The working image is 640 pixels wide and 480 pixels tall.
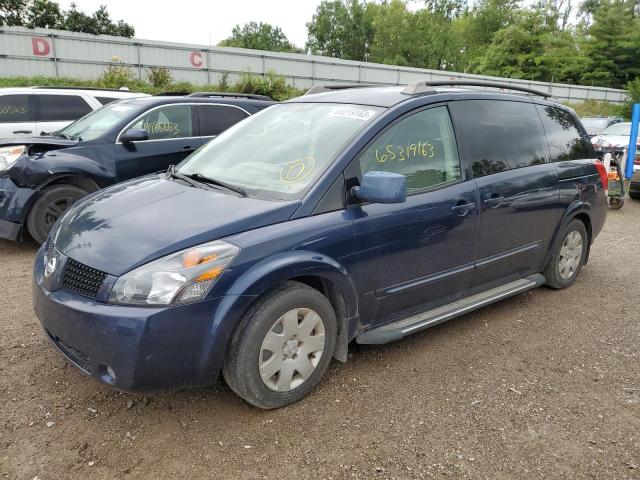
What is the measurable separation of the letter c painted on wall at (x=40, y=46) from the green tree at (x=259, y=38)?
61468mm

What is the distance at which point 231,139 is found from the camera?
12.7 ft

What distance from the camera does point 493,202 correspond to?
3803 mm

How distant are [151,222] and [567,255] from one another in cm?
383

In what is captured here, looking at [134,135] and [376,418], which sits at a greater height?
[134,135]

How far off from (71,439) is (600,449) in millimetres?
2679

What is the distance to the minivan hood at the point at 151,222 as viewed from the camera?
8.53 feet

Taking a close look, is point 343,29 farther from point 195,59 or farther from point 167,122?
point 167,122

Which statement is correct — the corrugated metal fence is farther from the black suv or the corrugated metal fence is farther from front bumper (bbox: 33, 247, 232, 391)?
front bumper (bbox: 33, 247, 232, 391)

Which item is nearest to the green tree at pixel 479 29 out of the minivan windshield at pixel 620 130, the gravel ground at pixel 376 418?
the minivan windshield at pixel 620 130

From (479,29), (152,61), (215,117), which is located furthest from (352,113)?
(479,29)

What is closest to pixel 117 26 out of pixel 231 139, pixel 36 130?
pixel 36 130

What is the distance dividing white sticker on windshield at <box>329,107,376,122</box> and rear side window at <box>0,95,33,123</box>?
761 cm

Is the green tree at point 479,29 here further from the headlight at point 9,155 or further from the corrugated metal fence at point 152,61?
the headlight at point 9,155

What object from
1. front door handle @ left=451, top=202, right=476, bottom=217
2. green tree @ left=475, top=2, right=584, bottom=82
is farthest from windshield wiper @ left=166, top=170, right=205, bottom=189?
green tree @ left=475, top=2, right=584, bottom=82
